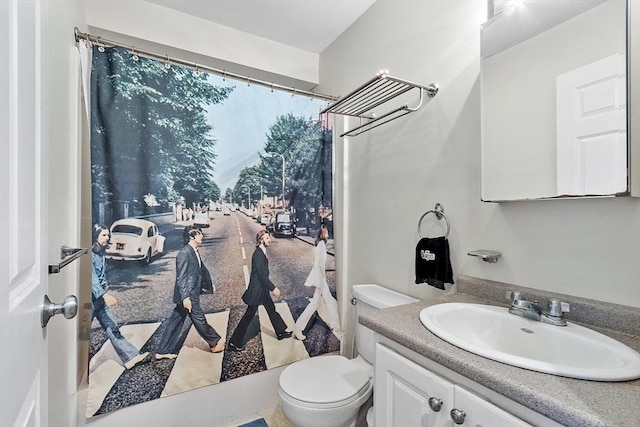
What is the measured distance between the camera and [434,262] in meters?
1.37

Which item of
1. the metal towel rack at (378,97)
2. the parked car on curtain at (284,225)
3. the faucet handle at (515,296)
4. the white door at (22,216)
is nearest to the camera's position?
the white door at (22,216)

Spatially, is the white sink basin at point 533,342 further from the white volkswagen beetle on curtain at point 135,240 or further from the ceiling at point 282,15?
the ceiling at point 282,15

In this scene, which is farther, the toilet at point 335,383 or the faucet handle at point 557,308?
the toilet at point 335,383

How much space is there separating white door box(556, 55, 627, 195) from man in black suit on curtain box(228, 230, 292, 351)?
1.51m

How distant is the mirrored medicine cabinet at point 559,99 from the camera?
0.87m

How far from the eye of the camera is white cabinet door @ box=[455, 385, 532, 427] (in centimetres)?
63

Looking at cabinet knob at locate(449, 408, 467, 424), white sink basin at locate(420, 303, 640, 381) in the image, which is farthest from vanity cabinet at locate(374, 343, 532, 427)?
white sink basin at locate(420, 303, 640, 381)

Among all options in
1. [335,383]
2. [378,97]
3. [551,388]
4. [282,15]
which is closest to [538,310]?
[551,388]

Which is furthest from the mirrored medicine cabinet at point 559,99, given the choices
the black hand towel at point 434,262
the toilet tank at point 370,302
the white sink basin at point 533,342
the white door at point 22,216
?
the white door at point 22,216

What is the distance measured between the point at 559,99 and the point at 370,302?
120cm

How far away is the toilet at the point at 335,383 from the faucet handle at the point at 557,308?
2.11ft

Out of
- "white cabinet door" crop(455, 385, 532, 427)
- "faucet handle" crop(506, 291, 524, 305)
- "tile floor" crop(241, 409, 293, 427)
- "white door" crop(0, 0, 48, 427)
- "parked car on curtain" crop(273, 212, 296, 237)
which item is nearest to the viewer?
"white door" crop(0, 0, 48, 427)

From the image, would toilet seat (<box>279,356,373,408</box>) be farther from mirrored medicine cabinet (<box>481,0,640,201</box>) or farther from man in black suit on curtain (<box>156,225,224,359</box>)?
mirrored medicine cabinet (<box>481,0,640,201</box>)

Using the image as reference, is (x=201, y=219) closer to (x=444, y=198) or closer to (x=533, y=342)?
(x=444, y=198)
